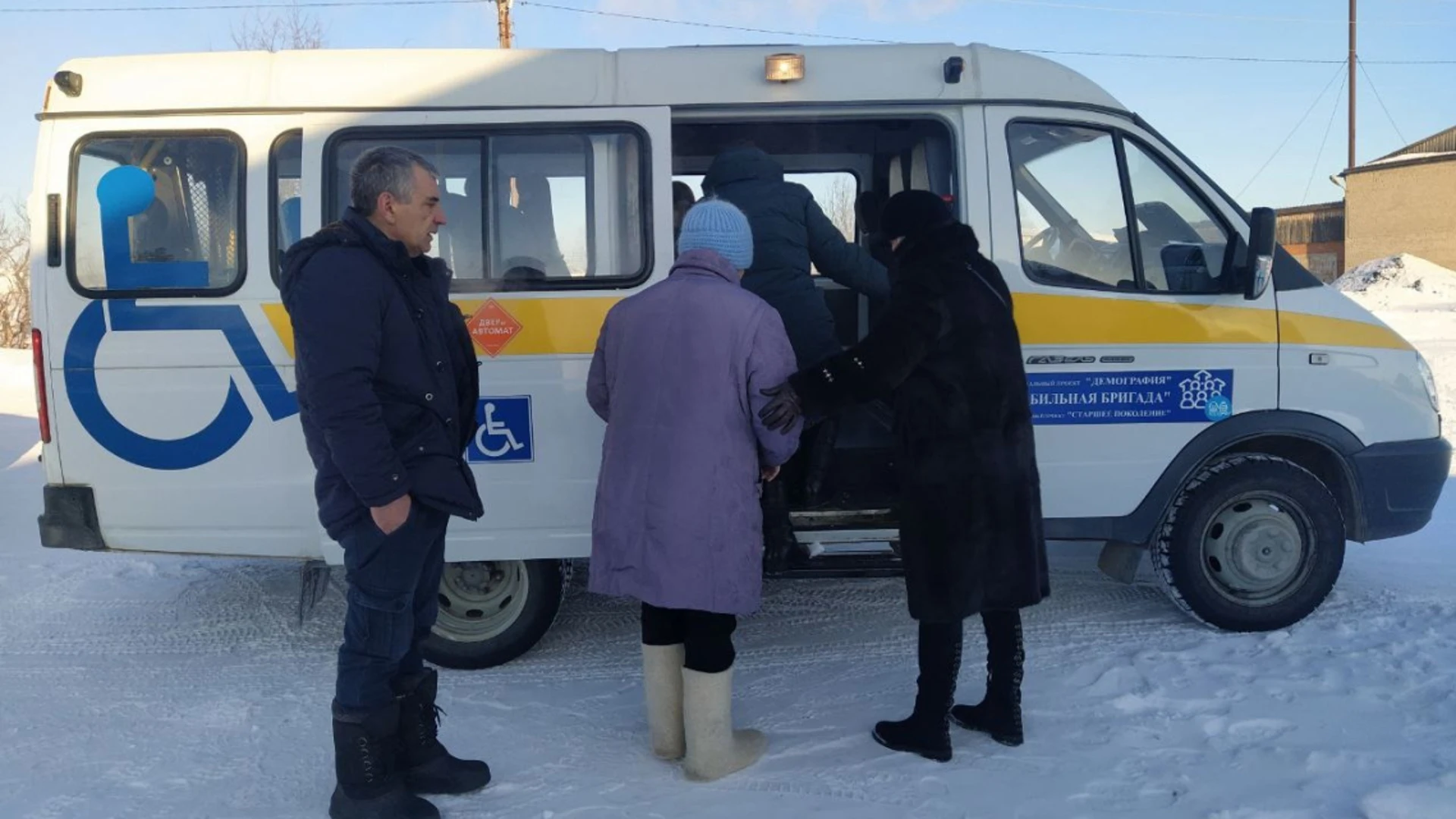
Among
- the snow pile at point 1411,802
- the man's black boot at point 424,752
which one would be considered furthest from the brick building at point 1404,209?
the man's black boot at point 424,752

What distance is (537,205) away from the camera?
171 inches

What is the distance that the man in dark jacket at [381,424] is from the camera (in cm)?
284

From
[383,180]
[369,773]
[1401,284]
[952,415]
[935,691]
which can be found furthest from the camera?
[1401,284]

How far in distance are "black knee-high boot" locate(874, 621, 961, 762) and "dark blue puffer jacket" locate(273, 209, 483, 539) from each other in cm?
152

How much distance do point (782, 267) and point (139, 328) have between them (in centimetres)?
252

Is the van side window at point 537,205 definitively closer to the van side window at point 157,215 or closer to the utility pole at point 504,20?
the van side window at point 157,215

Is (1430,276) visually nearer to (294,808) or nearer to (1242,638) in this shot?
(1242,638)

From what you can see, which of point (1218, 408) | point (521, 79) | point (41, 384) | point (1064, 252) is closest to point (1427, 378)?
point (1218, 408)

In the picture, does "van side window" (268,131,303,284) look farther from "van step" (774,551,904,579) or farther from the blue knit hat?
"van step" (774,551,904,579)

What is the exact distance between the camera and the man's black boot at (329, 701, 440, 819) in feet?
10.3

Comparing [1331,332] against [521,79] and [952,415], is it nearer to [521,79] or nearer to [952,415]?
[952,415]

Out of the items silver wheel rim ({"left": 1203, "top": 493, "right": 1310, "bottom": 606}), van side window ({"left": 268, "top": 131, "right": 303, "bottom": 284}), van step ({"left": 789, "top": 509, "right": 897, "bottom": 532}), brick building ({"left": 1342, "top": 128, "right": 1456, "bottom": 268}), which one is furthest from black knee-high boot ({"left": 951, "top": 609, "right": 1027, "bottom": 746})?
brick building ({"left": 1342, "top": 128, "right": 1456, "bottom": 268})

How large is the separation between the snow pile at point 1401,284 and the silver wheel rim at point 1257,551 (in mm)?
20939

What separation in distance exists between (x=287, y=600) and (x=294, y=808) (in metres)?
2.39
